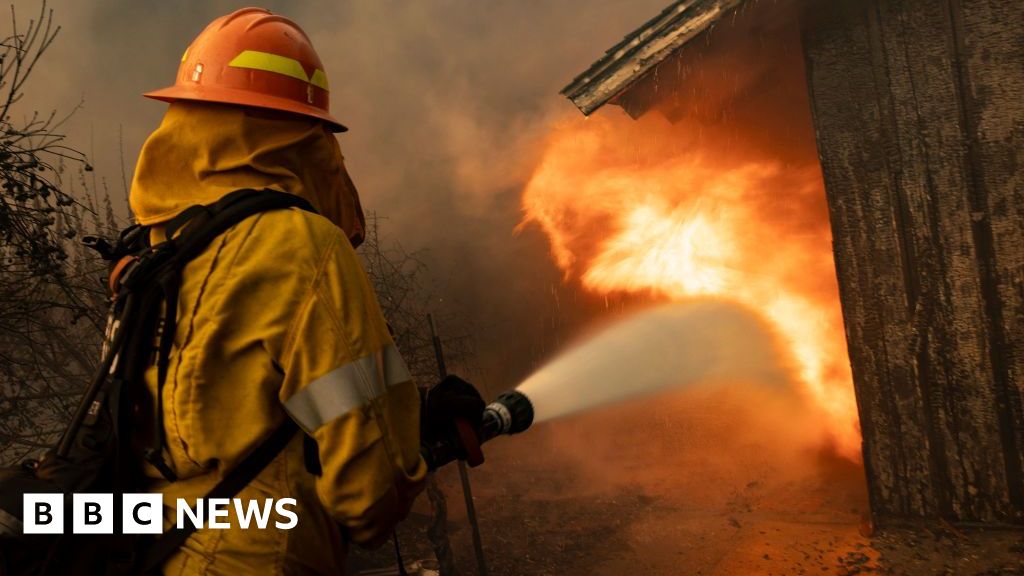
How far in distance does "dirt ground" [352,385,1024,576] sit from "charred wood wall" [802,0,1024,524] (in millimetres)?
325

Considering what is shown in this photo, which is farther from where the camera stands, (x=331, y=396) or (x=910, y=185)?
(x=910, y=185)

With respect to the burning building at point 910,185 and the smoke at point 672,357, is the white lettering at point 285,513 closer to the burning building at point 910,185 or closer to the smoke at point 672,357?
the smoke at point 672,357

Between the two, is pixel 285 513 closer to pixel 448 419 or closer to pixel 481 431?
pixel 448 419

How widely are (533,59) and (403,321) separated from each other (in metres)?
6.29

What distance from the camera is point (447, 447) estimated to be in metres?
2.14

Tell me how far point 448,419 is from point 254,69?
1337 millimetres

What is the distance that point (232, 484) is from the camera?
1717mm

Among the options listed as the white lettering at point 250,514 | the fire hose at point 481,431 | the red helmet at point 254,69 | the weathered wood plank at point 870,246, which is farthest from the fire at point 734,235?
the white lettering at point 250,514

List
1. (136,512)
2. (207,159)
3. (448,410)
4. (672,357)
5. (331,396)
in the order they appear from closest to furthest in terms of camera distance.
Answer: (331,396) → (136,512) → (207,159) → (448,410) → (672,357)

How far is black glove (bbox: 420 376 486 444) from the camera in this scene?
6.93 ft

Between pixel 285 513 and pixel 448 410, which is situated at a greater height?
pixel 448 410

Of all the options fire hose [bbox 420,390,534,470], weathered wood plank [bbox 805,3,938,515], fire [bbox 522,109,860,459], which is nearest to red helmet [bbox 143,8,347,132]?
fire hose [bbox 420,390,534,470]

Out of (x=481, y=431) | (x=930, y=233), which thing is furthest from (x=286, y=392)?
(x=930, y=233)

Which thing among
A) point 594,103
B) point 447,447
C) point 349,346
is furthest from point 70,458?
point 594,103
